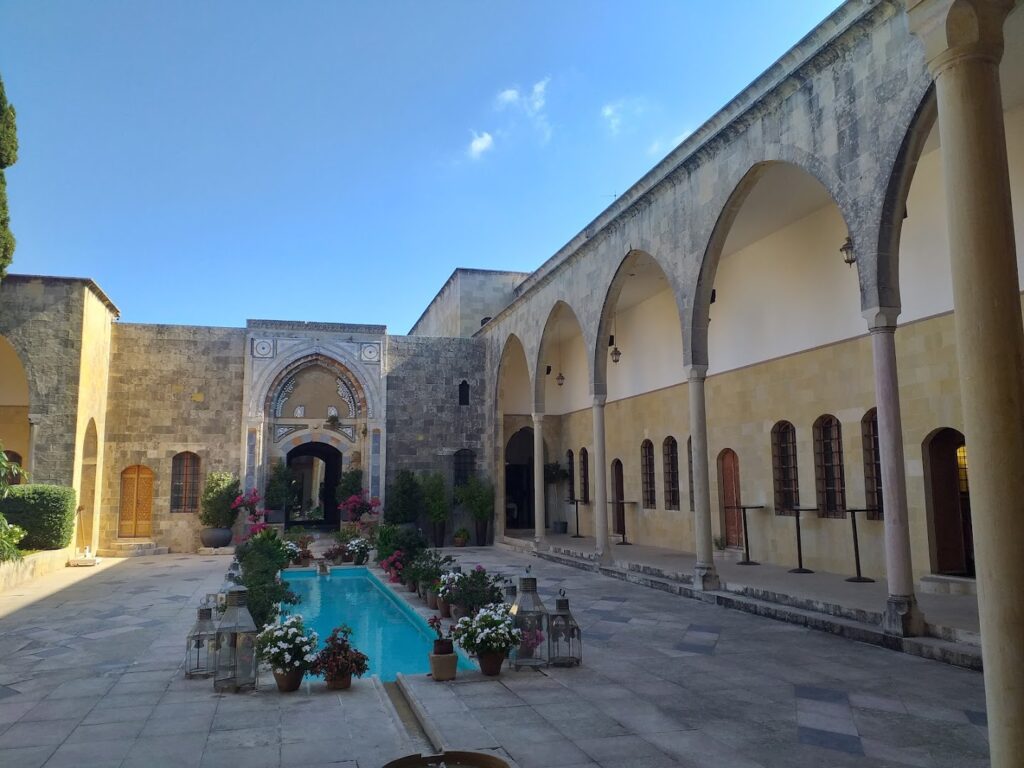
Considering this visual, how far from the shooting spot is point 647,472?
16.6 meters

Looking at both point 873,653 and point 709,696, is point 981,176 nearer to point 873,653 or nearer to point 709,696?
point 709,696

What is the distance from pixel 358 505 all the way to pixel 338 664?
12.9m

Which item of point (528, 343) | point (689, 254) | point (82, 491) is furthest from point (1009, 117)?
point (82, 491)

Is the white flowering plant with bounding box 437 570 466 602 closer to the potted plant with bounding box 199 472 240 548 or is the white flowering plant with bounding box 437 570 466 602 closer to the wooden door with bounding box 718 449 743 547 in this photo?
the wooden door with bounding box 718 449 743 547

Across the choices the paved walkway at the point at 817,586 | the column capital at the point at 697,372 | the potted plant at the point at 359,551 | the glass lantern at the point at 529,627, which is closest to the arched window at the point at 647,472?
the paved walkway at the point at 817,586

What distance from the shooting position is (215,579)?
1304cm

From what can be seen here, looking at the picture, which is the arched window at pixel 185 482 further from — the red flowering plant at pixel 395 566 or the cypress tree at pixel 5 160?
the red flowering plant at pixel 395 566

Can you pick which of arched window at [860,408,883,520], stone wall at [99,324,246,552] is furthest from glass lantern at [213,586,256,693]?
stone wall at [99,324,246,552]

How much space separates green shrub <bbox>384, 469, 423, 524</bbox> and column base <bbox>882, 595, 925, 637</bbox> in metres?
13.4

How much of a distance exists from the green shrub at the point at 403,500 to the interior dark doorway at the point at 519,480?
13.6ft

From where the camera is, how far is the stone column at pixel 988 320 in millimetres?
2828

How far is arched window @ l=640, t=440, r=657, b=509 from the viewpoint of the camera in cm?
1647

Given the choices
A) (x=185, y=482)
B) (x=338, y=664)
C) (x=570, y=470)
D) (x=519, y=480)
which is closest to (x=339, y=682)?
(x=338, y=664)

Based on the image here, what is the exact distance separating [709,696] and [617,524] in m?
12.4
